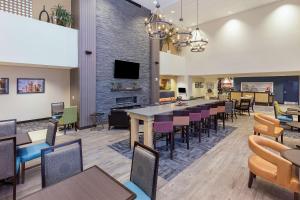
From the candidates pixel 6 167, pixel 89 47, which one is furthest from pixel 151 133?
pixel 89 47

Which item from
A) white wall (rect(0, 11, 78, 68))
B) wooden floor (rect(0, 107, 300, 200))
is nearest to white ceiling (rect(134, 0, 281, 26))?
white wall (rect(0, 11, 78, 68))

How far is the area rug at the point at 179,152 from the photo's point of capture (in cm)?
328

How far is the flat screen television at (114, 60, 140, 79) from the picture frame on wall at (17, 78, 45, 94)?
319 cm

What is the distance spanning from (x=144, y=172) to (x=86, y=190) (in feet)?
1.95

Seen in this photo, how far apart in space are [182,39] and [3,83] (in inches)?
265

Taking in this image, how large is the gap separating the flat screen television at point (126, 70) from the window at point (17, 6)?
11.0ft

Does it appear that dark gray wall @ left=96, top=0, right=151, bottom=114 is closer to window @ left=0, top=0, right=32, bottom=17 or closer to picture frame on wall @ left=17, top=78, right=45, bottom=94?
window @ left=0, top=0, right=32, bottom=17

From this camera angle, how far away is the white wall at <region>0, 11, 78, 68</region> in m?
4.68

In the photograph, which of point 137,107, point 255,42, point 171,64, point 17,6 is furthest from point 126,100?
point 255,42

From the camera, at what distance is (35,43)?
17.1 ft

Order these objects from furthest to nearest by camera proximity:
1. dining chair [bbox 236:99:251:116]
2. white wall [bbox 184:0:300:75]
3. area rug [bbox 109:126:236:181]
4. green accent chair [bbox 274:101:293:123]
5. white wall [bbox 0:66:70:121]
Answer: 1. dining chair [bbox 236:99:251:116]
2. white wall [bbox 184:0:300:75]
3. white wall [bbox 0:66:70:121]
4. green accent chair [bbox 274:101:293:123]
5. area rug [bbox 109:126:236:181]

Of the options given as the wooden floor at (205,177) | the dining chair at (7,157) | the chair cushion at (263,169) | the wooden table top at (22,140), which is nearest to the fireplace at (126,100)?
the wooden floor at (205,177)

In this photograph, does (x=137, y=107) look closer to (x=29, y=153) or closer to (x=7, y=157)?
(x=29, y=153)

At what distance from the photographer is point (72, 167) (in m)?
1.96
